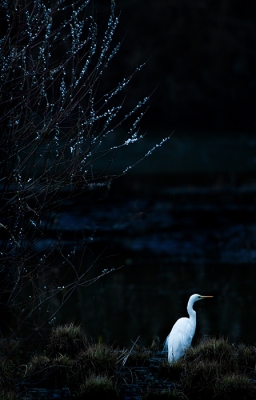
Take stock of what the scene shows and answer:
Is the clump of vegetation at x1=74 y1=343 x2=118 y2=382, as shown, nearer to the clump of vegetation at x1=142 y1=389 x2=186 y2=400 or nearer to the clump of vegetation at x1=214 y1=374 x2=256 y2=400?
the clump of vegetation at x1=142 y1=389 x2=186 y2=400

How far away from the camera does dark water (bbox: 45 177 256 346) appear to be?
6918mm

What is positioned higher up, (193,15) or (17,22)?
(193,15)

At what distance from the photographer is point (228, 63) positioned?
2577cm

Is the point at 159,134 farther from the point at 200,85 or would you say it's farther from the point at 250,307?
the point at 250,307

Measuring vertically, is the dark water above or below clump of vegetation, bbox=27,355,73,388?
above

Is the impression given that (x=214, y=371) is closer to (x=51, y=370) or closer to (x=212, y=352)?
(x=212, y=352)

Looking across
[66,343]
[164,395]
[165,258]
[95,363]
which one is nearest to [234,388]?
[164,395]

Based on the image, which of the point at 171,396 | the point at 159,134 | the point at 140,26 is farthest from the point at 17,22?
the point at 140,26

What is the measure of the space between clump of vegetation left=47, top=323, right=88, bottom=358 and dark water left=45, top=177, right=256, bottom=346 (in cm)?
74

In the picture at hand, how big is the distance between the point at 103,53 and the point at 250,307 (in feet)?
14.0

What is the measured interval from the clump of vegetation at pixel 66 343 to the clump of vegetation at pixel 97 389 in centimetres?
67

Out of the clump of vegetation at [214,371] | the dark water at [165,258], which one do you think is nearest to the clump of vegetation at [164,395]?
the clump of vegetation at [214,371]

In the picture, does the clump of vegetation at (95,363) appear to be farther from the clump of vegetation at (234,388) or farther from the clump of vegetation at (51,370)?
the clump of vegetation at (234,388)

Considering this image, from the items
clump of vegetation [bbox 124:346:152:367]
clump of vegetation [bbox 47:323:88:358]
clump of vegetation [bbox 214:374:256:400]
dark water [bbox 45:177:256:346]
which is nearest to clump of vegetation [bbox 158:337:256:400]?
clump of vegetation [bbox 214:374:256:400]
